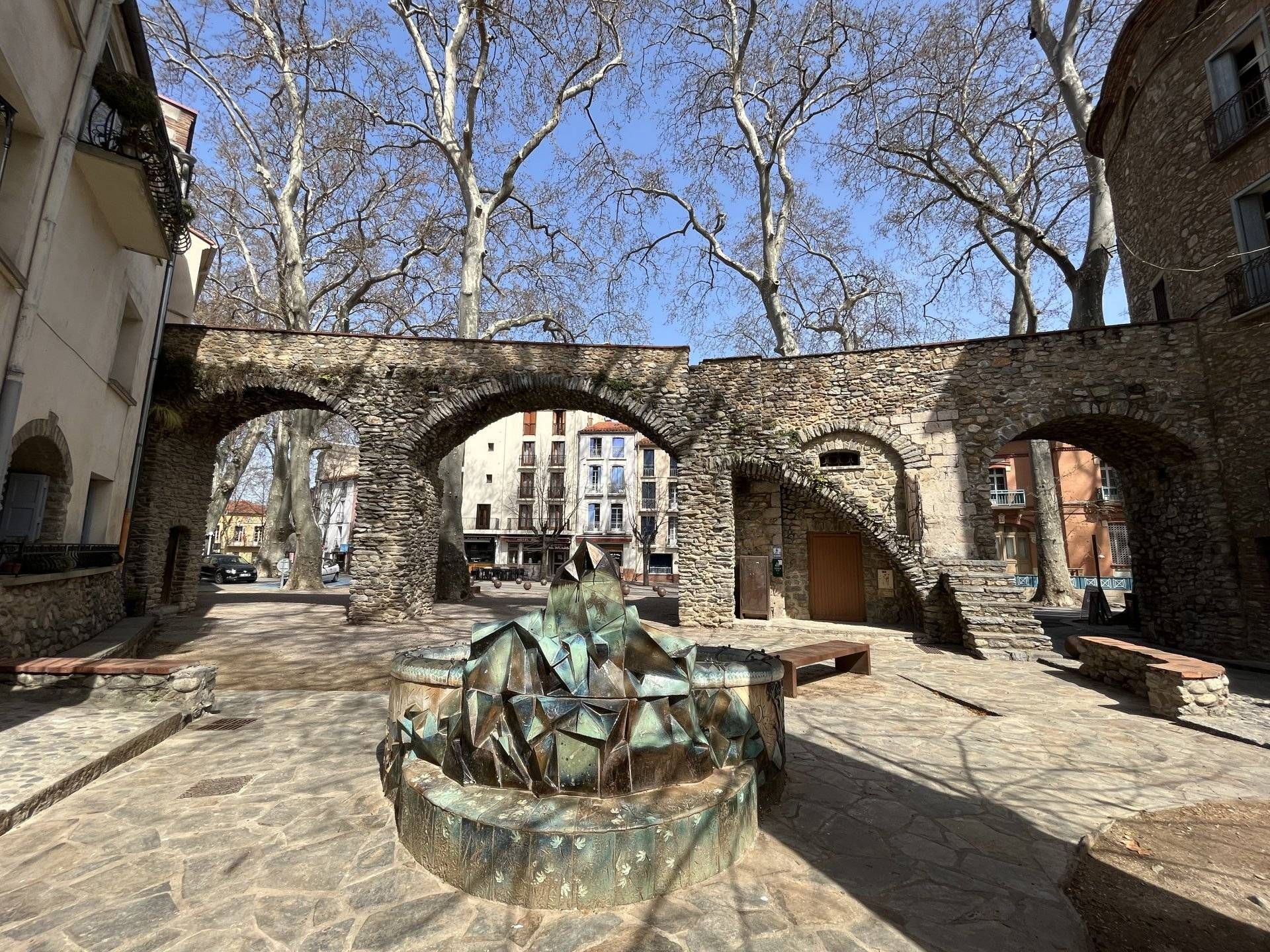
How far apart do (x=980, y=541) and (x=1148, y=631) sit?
13.4 ft

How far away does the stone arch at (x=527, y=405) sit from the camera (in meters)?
11.5

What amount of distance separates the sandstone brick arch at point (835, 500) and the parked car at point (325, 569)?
16468mm

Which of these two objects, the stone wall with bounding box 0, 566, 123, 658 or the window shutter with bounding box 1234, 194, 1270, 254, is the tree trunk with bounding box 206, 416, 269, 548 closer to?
the stone wall with bounding box 0, 566, 123, 658

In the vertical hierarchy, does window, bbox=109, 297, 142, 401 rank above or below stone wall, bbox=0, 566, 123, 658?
above

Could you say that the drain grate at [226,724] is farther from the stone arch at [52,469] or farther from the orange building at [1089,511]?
the orange building at [1089,511]

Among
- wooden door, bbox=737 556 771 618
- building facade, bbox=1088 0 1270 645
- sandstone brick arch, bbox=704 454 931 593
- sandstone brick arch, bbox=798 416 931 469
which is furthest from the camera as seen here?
wooden door, bbox=737 556 771 618

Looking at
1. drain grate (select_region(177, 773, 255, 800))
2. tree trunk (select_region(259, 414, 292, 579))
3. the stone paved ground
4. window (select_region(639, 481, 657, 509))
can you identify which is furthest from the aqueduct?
window (select_region(639, 481, 657, 509))

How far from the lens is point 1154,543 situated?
415 inches

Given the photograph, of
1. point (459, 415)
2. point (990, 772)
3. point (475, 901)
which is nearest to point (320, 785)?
point (475, 901)

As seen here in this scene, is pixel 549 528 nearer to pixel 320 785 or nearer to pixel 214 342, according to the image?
pixel 214 342

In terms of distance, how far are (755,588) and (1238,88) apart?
40.2 feet

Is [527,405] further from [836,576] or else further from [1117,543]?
[1117,543]

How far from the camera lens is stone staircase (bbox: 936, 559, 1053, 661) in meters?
8.79

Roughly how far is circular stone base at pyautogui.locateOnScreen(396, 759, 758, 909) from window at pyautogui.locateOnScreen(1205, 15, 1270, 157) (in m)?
13.1
